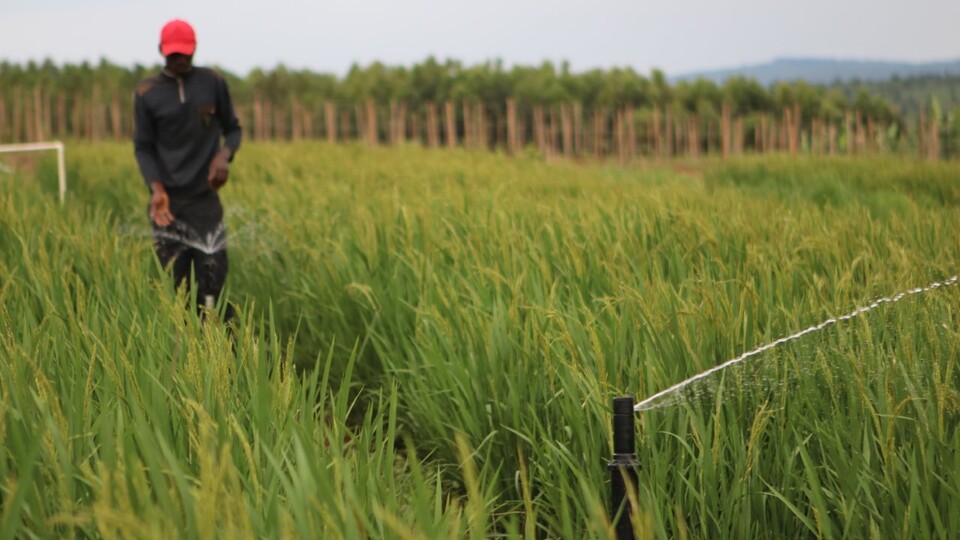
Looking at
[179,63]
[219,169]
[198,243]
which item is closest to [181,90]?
[179,63]

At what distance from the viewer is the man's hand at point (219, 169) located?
5.17m

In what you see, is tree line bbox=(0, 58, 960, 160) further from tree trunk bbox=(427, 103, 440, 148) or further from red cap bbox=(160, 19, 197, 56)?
red cap bbox=(160, 19, 197, 56)

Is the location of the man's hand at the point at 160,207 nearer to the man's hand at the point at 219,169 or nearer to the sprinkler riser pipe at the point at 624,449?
the man's hand at the point at 219,169

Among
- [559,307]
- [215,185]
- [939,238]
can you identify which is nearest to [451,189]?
[215,185]

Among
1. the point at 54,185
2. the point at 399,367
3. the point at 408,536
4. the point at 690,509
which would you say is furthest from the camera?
the point at 54,185

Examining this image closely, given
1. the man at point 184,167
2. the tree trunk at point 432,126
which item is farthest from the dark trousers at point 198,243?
the tree trunk at point 432,126

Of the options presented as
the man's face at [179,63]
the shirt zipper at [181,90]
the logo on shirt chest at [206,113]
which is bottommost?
the logo on shirt chest at [206,113]

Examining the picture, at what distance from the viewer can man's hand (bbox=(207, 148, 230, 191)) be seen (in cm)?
517

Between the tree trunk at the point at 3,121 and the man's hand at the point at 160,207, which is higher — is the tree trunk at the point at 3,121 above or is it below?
above

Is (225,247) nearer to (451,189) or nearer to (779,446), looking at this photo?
(451,189)

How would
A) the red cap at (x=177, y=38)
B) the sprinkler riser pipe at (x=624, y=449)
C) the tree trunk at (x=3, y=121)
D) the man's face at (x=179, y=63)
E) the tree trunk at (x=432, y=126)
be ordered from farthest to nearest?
the tree trunk at (x=3, y=121)
the tree trunk at (x=432, y=126)
the man's face at (x=179, y=63)
the red cap at (x=177, y=38)
the sprinkler riser pipe at (x=624, y=449)

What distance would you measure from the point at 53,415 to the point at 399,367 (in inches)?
71.0

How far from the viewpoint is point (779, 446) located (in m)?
2.46

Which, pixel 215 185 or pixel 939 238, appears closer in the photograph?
pixel 939 238
